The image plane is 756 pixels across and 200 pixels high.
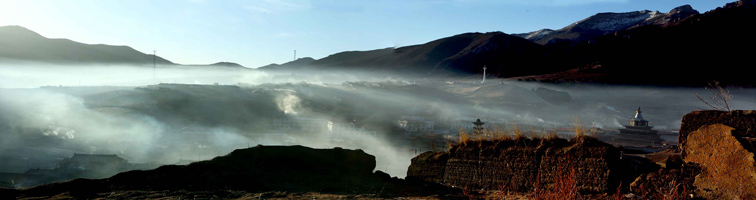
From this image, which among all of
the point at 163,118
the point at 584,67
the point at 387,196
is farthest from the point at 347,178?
the point at 584,67

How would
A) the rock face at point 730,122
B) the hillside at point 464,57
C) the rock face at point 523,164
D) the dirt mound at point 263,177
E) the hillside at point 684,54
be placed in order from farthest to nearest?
1. the hillside at point 464,57
2. the hillside at point 684,54
3. the dirt mound at point 263,177
4. the rock face at point 523,164
5. the rock face at point 730,122

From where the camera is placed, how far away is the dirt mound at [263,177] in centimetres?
876

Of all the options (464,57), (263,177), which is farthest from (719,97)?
(464,57)

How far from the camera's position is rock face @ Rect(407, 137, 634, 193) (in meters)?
7.55

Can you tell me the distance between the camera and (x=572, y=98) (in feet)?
320

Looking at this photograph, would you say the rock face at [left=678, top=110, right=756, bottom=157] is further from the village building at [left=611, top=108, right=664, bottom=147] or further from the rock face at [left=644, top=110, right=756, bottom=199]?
the village building at [left=611, top=108, right=664, bottom=147]

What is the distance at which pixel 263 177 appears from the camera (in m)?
10.1

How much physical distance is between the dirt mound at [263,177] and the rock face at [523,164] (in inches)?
34.2

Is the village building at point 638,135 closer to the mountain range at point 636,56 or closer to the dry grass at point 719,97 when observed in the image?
the mountain range at point 636,56

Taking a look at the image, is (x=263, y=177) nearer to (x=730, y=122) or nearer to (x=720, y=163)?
(x=720, y=163)

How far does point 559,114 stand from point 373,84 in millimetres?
47164

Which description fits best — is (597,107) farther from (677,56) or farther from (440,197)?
(440,197)

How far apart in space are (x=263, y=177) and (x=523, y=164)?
533cm

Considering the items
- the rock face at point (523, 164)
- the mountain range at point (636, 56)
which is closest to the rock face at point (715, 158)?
the rock face at point (523, 164)
